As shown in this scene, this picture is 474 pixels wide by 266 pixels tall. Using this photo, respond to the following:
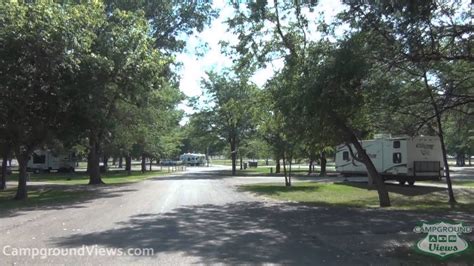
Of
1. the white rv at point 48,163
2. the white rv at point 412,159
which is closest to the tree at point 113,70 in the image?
the white rv at point 412,159

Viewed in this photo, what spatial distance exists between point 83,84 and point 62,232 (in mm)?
10600

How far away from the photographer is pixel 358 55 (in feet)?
45.0

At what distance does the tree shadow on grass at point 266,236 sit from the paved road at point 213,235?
17 mm

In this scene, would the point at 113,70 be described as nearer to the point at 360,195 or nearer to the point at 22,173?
the point at 22,173

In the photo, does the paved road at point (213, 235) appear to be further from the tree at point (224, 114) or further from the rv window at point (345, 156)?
the tree at point (224, 114)

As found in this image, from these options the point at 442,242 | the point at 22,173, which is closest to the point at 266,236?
the point at 442,242

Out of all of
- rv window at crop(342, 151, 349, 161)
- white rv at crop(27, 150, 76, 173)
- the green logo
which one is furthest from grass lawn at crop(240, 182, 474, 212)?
white rv at crop(27, 150, 76, 173)

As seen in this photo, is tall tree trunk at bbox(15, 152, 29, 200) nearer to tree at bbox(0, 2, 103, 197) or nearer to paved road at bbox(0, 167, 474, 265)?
tree at bbox(0, 2, 103, 197)

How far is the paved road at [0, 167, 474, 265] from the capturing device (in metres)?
8.68

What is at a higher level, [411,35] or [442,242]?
[411,35]

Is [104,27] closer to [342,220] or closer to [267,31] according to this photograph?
[267,31]

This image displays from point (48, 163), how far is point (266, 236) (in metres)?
56.5

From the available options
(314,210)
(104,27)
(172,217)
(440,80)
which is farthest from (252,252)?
(104,27)

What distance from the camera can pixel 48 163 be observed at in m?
62.5
